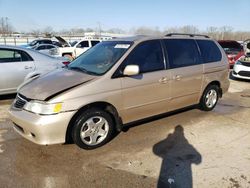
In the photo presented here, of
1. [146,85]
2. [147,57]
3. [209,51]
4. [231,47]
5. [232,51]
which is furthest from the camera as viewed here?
[231,47]

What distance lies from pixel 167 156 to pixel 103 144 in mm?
1024

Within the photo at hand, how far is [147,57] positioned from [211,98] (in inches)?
88.4

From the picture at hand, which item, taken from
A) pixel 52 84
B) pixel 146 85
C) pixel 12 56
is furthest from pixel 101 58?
pixel 12 56

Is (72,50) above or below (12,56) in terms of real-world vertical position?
below

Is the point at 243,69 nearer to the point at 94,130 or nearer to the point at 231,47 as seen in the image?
the point at 231,47

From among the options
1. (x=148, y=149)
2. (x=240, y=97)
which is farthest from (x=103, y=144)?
(x=240, y=97)

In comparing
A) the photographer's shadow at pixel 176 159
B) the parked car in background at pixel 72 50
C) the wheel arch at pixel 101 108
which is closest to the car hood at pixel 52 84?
the wheel arch at pixel 101 108

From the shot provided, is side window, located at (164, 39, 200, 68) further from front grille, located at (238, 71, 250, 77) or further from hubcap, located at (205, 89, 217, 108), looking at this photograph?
front grille, located at (238, 71, 250, 77)

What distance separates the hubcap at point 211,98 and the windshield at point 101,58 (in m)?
2.40

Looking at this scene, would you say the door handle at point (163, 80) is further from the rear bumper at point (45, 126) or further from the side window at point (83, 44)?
the side window at point (83, 44)

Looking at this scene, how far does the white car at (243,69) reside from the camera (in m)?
9.76

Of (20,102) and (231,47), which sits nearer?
(20,102)

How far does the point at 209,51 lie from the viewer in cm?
557

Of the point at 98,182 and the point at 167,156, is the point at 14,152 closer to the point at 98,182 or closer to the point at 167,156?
the point at 98,182
